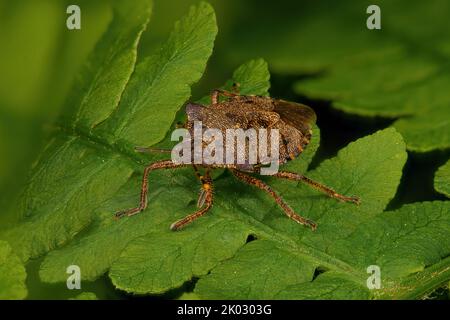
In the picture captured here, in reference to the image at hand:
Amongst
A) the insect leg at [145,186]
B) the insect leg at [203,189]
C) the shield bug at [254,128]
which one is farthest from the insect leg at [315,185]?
the insect leg at [145,186]

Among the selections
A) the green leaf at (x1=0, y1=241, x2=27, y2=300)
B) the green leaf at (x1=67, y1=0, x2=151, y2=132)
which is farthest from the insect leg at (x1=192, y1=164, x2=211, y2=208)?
the green leaf at (x1=0, y1=241, x2=27, y2=300)

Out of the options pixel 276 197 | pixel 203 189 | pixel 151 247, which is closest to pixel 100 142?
pixel 203 189

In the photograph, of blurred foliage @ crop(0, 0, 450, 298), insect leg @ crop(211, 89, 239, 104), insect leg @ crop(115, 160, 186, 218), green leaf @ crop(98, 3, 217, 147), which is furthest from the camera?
insect leg @ crop(211, 89, 239, 104)

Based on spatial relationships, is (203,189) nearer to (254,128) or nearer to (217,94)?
(254,128)

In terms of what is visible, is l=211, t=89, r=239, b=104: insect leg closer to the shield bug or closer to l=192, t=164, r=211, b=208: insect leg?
the shield bug

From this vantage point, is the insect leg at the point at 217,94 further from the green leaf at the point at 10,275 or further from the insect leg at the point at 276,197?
the green leaf at the point at 10,275
